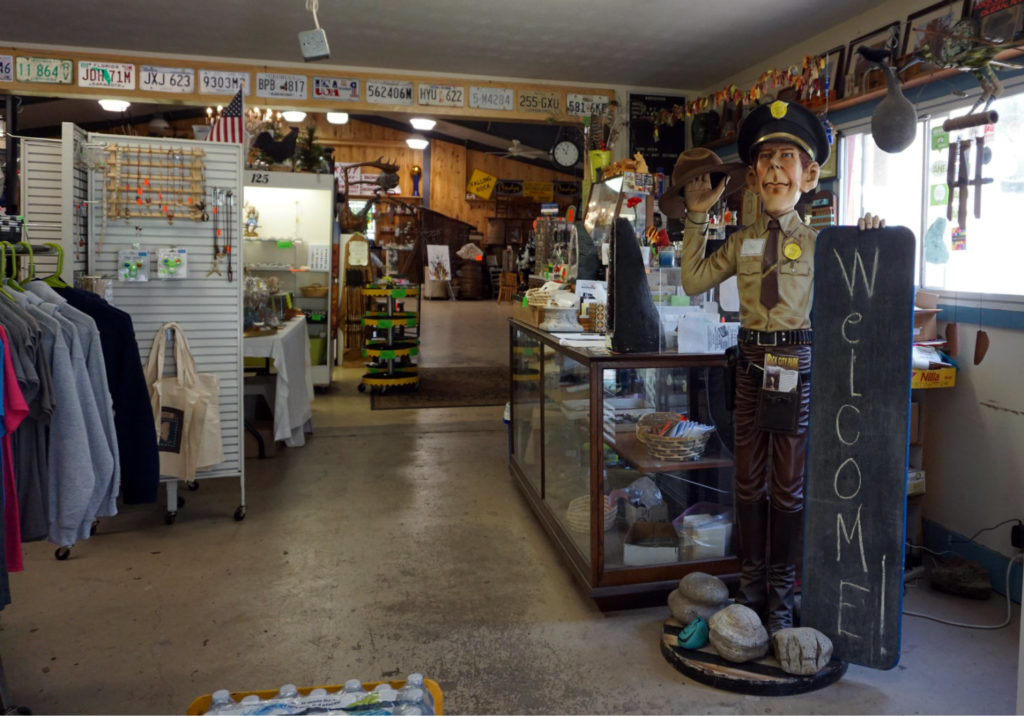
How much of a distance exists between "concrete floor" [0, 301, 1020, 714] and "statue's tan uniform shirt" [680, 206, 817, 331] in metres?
1.23

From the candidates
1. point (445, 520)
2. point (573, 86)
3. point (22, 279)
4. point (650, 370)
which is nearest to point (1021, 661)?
point (650, 370)

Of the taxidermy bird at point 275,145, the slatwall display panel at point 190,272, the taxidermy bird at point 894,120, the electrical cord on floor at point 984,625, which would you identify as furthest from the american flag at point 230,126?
the electrical cord on floor at point 984,625

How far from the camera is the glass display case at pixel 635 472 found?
2.99 meters

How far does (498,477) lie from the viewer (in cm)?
495

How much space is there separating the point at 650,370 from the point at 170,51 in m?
4.90

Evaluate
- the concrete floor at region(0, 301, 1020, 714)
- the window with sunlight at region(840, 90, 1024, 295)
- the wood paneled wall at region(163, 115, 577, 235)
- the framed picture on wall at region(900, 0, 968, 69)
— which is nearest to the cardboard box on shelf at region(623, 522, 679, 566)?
the concrete floor at region(0, 301, 1020, 714)

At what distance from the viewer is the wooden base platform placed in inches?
95.6

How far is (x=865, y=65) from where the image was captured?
4480 mm

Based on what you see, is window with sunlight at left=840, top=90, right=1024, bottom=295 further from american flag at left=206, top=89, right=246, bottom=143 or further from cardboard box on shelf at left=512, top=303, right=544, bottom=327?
american flag at left=206, top=89, right=246, bottom=143

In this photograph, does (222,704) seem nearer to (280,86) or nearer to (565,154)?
(280,86)

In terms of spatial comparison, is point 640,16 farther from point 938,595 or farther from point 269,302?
point 938,595

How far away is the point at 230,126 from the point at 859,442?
3768 millimetres

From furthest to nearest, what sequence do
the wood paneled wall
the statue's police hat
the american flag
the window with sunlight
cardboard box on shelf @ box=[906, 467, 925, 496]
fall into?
the wood paneled wall
the american flag
cardboard box on shelf @ box=[906, 467, 925, 496]
the window with sunlight
the statue's police hat

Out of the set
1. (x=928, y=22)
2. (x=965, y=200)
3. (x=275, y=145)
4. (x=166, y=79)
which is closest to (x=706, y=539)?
(x=965, y=200)
